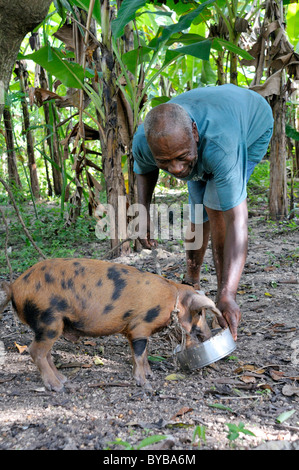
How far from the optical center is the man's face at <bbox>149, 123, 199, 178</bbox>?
2729 mm

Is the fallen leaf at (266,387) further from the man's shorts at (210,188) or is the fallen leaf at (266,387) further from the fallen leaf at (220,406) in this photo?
the man's shorts at (210,188)

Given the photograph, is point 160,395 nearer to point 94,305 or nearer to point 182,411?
point 182,411

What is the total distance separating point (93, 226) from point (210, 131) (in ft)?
13.6

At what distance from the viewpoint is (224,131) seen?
9.32ft

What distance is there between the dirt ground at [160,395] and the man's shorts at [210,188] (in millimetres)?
923

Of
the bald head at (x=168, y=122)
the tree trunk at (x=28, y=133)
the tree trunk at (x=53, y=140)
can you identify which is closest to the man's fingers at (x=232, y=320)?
the bald head at (x=168, y=122)

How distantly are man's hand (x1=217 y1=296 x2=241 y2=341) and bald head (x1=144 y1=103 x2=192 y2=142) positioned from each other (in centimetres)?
102

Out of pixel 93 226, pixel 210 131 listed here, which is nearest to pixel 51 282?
pixel 210 131

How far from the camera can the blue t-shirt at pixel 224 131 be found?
2811mm

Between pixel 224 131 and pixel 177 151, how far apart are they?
34 cm

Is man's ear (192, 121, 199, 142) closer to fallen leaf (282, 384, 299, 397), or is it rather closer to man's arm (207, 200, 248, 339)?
man's arm (207, 200, 248, 339)

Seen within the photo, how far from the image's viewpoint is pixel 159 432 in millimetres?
2082

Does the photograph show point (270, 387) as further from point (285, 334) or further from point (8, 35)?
point (8, 35)

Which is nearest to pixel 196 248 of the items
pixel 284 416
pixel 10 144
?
pixel 284 416
